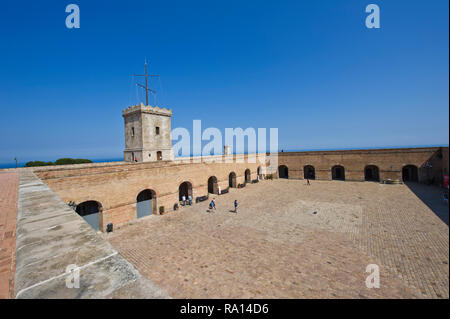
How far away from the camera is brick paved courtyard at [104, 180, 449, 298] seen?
5.66m

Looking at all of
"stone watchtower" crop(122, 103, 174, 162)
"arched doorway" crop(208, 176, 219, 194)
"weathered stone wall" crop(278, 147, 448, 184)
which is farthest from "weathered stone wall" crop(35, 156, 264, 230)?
"weathered stone wall" crop(278, 147, 448, 184)

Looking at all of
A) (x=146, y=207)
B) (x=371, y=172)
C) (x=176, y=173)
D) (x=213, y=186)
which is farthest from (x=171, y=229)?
(x=371, y=172)

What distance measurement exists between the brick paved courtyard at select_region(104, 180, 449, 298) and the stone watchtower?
8789mm

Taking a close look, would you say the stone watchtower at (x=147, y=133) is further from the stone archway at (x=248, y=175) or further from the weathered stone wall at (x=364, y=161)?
the weathered stone wall at (x=364, y=161)

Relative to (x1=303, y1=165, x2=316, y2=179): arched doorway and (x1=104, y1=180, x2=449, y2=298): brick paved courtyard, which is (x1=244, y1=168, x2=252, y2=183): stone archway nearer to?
(x1=303, y1=165, x2=316, y2=179): arched doorway

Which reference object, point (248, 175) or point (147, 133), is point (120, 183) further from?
point (248, 175)

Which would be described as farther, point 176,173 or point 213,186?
point 213,186

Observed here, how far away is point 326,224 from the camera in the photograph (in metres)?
10.6

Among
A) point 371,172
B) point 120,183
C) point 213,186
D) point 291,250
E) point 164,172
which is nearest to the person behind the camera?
point 291,250

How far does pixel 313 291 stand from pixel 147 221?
10563 millimetres

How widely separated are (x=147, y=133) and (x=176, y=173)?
710 centimetres

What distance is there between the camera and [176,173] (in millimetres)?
15578

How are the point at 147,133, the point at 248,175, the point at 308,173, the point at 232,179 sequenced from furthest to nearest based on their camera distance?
the point at 308,173 < the point at 248,175 < the point at 232,179 < the point at 147,133

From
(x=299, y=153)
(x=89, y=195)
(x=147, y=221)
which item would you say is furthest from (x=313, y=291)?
(x=299, y=153)
